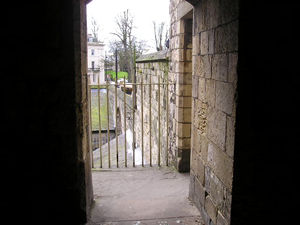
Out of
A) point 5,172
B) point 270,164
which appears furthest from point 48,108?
point 270,164

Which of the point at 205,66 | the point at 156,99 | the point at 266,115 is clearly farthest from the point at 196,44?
the point at 156,99

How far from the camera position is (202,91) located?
3107 millimetres

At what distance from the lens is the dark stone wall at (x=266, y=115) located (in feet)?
7.19

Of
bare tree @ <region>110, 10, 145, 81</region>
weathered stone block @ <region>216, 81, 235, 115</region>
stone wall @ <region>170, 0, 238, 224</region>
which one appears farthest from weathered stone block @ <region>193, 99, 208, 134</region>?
bare tree @ <region>110, 10, 145, 81</region>

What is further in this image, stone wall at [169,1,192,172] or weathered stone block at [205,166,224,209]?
stone wall at [169,1,192,172]

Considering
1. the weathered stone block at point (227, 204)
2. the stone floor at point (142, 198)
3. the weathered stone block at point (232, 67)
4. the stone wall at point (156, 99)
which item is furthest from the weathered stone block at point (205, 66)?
the stone wall at point (156, 99)

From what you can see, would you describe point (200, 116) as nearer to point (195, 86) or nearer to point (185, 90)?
point (195, 86)

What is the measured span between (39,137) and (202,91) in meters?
1.64

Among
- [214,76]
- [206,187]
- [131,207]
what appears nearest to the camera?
[214,76]

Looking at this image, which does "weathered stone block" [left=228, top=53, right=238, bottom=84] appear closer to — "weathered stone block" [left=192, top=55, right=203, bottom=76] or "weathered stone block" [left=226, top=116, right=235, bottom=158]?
"weathered stone block" [left=226, top=116, right=235, bottom=158]

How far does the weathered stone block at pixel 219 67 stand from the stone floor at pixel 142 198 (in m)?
1.55

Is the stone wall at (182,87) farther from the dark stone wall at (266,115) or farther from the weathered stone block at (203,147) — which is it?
the dark stone wall at (266,115)

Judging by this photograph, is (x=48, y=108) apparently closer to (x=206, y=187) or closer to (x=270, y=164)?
(x=206, y=187)

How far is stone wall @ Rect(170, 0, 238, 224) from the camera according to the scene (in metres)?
2.35
